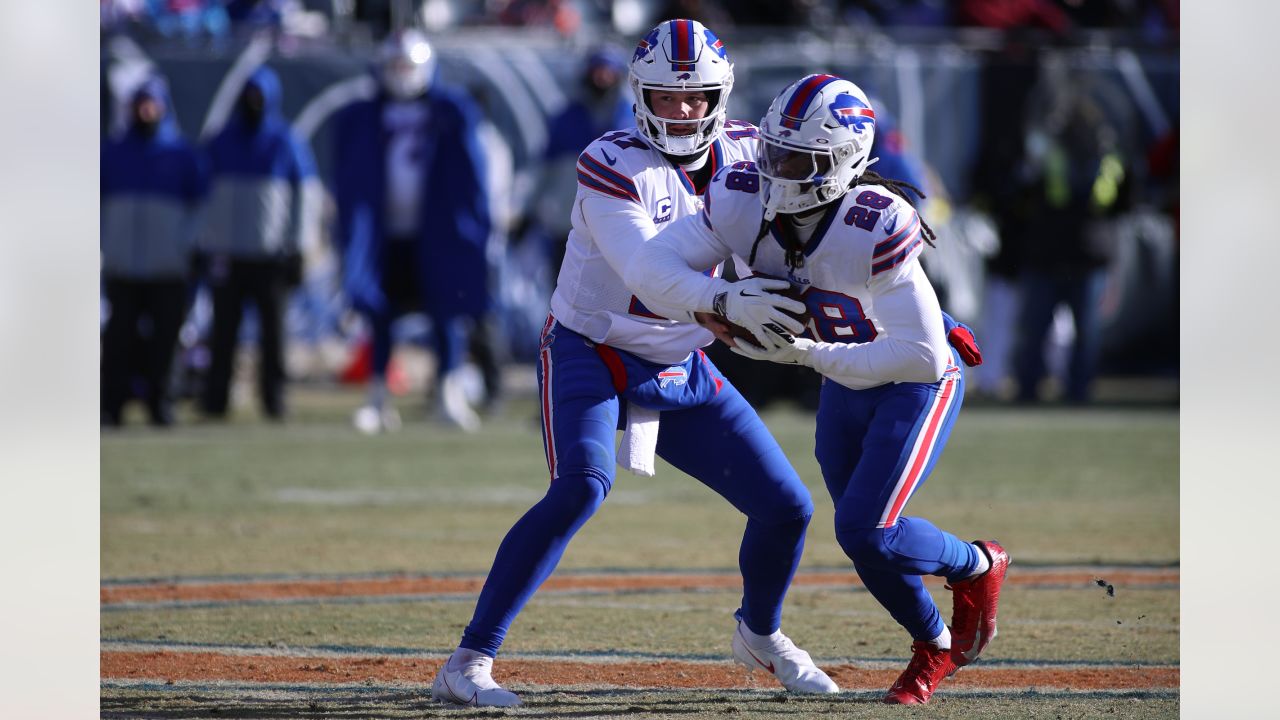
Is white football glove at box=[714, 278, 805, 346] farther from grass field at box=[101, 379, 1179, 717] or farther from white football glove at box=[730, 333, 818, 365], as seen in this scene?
grass field at box=[101, 379, 1179, 717]

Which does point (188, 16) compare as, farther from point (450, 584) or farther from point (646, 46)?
point (646, 46)

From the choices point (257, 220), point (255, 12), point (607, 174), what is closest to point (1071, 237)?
point (257, 220)

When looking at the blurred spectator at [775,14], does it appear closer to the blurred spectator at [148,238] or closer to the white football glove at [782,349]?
the blurred spectator at [148,238]

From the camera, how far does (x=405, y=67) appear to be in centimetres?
1254

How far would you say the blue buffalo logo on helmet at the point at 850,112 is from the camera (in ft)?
16.2

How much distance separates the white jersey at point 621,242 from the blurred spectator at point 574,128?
7.07 metres

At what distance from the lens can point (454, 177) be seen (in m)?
12.6

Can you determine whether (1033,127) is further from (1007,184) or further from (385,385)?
(385,385)

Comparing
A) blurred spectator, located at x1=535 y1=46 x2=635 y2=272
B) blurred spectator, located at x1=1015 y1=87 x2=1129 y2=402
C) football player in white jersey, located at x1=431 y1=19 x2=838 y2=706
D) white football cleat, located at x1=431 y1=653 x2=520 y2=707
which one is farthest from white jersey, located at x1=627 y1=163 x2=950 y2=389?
blurred spectator, located at x1=1015 y1=87 x2=1129 y2=402

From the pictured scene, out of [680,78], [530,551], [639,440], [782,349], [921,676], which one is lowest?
[921,676]

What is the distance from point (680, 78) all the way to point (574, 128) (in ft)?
24.4
